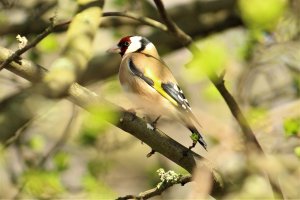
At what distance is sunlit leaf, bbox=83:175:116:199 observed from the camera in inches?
190

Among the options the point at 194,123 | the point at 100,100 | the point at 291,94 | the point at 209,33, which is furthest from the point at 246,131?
the point at 209,33

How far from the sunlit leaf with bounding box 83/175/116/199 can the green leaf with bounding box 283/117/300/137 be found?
1195 mm

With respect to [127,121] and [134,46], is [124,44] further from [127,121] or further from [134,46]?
[127,121]

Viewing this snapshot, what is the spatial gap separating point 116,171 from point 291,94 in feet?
5.99

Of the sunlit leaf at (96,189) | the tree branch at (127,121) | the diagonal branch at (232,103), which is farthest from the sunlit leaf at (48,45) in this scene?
the tree branch at (127,121)

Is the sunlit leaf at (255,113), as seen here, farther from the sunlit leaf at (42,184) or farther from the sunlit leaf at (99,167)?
the sunlit leaf at (42,184)

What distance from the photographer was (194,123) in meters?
4.54

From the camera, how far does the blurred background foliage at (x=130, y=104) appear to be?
4.69 meters

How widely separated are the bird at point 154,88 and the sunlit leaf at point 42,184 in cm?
92

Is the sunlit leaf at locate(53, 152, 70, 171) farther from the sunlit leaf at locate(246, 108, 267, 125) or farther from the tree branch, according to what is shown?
the tree branch

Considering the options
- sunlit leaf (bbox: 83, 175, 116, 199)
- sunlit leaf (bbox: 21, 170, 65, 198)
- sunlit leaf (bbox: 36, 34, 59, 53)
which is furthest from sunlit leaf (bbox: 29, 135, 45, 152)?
sunlit leaf (bbox: 36, 34, 59, 53)

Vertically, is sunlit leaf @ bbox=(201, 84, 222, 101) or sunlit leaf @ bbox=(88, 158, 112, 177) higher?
sunlit leaf @ bbox=(201, 84, 222, 101)

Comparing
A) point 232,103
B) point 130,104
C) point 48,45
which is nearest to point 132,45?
point 48,45

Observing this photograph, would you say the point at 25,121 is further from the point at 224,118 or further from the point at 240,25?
the point at 240,25
